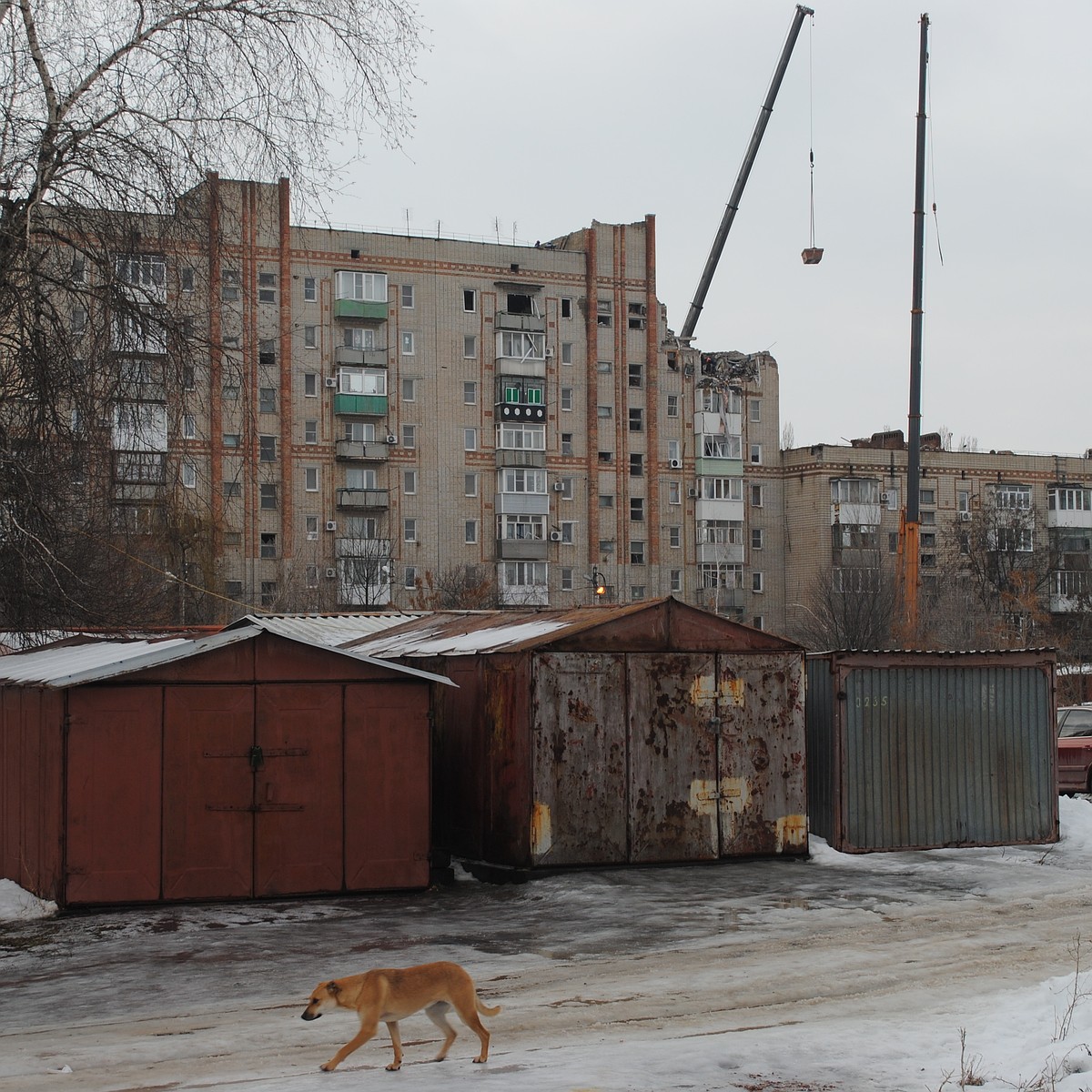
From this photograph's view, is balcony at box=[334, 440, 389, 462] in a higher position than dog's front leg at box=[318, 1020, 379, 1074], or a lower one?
higher

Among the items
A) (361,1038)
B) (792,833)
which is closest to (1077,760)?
(792,833)

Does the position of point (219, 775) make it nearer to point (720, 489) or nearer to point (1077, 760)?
point (1077, 760)

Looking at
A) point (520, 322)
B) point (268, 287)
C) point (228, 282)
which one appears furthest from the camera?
point (520, 322)

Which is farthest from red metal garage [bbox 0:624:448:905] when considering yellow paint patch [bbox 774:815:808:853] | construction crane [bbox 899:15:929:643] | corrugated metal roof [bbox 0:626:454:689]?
construction crane [bbox 899:15:929:643]

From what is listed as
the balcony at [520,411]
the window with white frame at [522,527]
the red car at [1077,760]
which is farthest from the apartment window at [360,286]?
the red car at [1077,760]

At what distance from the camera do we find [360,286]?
6094 cm

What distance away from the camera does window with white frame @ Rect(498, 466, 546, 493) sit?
63.9m

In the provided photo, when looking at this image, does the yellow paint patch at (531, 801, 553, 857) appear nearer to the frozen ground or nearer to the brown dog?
the frozen ground

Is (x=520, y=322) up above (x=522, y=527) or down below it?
above

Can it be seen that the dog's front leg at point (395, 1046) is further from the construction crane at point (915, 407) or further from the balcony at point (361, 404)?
the balcony at point (361, 404)

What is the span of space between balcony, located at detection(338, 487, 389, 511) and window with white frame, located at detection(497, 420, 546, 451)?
5.79m

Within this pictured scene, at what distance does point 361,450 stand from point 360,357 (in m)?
3.98

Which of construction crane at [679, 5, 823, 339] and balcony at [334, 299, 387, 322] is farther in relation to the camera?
construction crane at [679, 5, 823, 339]

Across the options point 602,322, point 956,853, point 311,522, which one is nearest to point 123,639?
point 956,853
